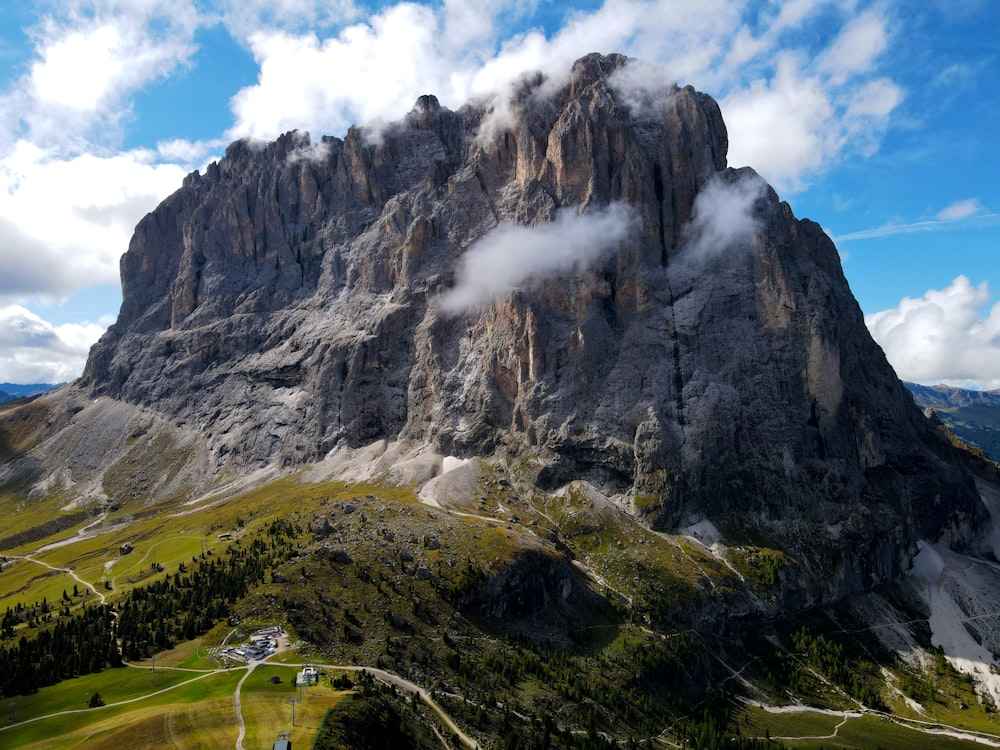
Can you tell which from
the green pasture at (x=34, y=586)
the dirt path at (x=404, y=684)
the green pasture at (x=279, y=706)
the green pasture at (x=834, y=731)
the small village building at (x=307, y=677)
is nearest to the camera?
the green pasture at (x=279, y=706)

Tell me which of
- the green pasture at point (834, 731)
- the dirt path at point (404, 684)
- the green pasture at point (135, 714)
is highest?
the green pasture at point (135, 714)

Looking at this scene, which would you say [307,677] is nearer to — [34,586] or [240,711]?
[240,711]

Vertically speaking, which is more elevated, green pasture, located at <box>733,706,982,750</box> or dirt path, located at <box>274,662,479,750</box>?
dirt path, located at <box>274,662,479,750</box>

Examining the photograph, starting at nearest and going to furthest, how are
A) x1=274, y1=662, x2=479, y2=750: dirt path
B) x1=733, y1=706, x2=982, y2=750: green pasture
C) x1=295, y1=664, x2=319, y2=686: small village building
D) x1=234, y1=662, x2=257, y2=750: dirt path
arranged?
x1=234, y1=662, x2=257, y2=750: dirt path → x1=295, y1=664, x2=319, y2=686: small village building → x1=274, y1=662, x2=479, y2=750: dirt path → x1=733, y1=706, x2=982, y2=750: green pasture

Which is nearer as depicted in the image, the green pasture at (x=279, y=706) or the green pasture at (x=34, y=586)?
the green pasture at (x=279, y=706)

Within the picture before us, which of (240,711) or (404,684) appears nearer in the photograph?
(240,711)

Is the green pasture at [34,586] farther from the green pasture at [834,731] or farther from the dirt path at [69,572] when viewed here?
the green pasture at [834,731]

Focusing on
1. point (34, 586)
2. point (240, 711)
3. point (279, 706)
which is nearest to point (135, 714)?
point (240, 711)

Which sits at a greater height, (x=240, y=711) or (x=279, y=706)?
(x=240, y=711)

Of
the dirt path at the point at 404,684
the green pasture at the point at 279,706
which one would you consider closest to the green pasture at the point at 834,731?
the dirt path at the point at 404,684

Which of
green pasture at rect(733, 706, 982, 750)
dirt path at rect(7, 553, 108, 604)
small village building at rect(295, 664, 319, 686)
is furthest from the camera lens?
dirt path at rect(7, 553, 108, 604)

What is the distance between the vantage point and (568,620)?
5531 inches

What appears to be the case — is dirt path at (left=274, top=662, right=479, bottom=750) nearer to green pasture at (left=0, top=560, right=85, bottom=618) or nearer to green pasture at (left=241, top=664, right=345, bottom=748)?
green pasture at (left=241, top=664, right=345, bottom=748)

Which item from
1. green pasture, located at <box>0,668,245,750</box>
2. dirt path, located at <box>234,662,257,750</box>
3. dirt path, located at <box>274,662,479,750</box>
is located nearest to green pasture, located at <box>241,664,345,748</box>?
dirt path, located at <box>234,662,257,750</box>
